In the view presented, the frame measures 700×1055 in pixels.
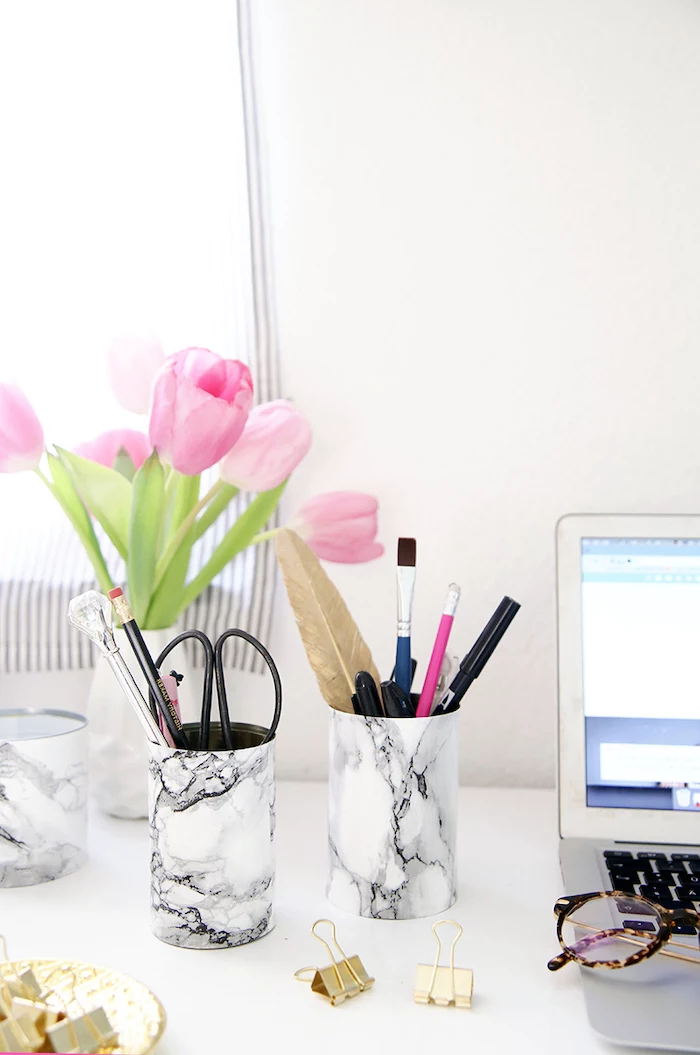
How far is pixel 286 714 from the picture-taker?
35.0 inches

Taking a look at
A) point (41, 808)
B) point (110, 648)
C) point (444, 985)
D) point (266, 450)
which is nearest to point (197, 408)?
point (266, 450)

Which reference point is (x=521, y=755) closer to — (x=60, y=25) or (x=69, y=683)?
(x=69, y=683)

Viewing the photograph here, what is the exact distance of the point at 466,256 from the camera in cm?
85

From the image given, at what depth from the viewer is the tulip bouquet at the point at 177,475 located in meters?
0.69

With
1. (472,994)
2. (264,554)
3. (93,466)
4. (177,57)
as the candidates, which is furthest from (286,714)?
(177,57)

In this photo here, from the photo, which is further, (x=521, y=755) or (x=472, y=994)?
(x=521, y=755)

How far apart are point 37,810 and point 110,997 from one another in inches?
8.0

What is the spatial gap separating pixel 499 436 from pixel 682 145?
0.99 feet

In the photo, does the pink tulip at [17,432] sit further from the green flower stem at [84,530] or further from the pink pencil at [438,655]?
the pink pencil at [438,655]

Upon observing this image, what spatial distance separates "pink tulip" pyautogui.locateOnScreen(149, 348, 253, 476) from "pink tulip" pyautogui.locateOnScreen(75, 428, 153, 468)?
0.39ft

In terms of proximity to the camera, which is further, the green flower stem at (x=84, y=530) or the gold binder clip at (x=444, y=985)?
the green flower stem at (x=84, y=530)

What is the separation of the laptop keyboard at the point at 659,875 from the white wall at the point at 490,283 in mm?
224

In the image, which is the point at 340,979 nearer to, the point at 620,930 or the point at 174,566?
the point at 620,930

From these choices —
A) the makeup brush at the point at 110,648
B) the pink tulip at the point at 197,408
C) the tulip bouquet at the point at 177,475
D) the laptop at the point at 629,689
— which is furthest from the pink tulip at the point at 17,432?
the laptop at the point at 629,689
